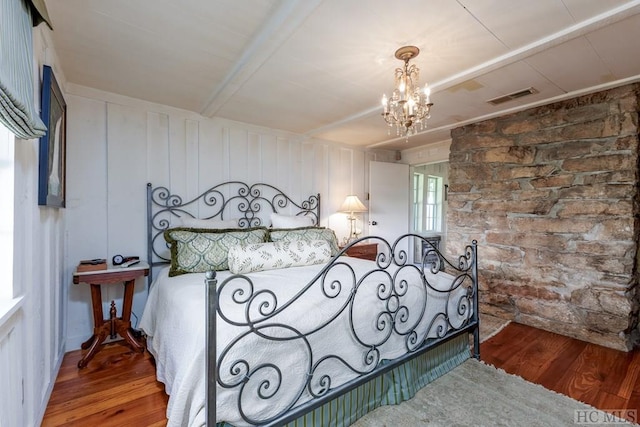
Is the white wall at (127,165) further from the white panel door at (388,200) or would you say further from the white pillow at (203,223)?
the white panel door at (388,200)

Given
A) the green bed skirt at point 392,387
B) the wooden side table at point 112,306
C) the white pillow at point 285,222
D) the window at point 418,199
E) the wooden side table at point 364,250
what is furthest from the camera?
the window at point 418,199

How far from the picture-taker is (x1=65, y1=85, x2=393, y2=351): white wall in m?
2.46

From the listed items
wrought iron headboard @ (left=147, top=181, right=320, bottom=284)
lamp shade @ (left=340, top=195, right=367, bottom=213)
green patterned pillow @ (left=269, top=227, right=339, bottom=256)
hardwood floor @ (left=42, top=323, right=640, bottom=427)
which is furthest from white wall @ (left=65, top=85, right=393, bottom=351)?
lamp shade @ (left=340, top=195, right=367, bottom=213)

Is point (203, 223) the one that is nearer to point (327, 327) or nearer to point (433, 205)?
point (327, 327)

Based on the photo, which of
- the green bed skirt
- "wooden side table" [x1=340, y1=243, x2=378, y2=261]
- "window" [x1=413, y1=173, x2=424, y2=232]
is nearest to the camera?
the green bed skirt

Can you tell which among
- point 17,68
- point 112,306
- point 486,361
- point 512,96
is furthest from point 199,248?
point 512,96

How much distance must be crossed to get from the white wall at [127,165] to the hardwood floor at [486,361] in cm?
59

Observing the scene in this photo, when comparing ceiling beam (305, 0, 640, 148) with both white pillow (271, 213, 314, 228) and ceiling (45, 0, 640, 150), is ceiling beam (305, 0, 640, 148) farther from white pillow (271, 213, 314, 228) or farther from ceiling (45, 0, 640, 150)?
white pillow (271, 213, 314, 228)

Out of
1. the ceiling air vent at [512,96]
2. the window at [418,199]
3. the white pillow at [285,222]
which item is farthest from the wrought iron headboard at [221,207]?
the window at [418,199]

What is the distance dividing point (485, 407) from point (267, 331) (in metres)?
1.44

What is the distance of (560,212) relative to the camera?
9.09 feet

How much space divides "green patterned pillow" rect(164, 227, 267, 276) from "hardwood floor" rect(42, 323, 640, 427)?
0.78 meters

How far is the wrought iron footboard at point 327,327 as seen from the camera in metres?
1.14

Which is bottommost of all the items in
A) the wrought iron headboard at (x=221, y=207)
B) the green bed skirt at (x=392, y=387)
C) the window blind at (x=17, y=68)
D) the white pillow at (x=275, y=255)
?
the green bed skirt at (x=392, y=387)
